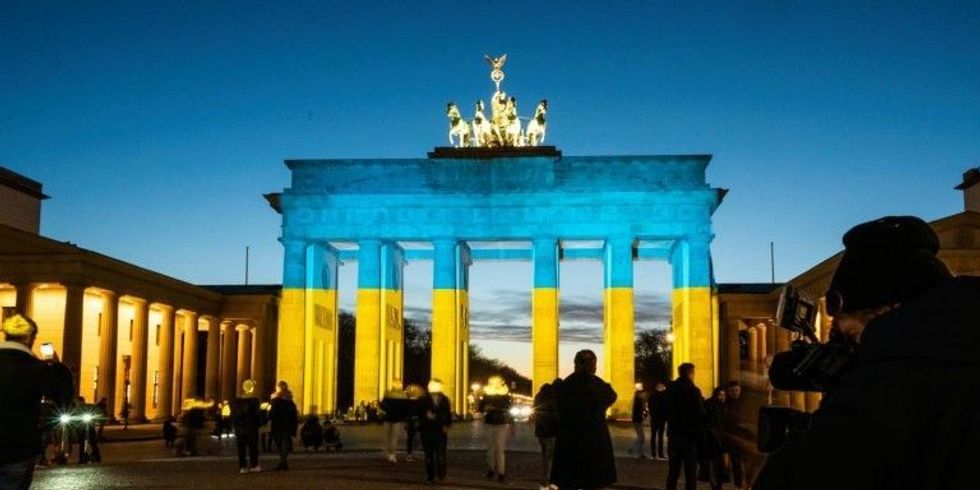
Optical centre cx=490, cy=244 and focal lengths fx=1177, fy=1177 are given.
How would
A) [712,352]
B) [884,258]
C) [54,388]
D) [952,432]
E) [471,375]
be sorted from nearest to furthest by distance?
[952,432] → [884,258] → [54,388] → [712,352] → [471,375]

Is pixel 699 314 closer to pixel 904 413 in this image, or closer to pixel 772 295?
pixel 772 295

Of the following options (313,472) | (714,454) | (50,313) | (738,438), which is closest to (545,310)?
(50,313)

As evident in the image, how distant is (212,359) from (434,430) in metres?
57.2

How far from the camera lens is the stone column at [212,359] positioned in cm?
7656

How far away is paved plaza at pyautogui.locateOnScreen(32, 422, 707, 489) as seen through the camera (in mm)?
→ 21156

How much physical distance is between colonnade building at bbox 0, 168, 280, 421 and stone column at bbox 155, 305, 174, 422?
6cm

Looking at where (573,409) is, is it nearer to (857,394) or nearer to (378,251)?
→ (857,394)

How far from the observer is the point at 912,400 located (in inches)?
71.0

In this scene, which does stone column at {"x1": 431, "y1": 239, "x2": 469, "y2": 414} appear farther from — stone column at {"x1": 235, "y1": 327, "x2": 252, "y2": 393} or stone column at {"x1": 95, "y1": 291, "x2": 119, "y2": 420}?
stone column at {"x1": 95, "y1": 291, "x2": 119, "y2": 420}

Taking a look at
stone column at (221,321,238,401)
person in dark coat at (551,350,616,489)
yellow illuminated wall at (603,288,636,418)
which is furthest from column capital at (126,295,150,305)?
person in dark coat at (551,350,616,489)

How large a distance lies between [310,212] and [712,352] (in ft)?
82.4

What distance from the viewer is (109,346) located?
5806 centimetres

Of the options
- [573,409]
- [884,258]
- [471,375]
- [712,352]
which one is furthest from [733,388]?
[471,375]

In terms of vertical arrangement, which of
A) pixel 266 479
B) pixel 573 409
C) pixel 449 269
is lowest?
pixel 266 479
